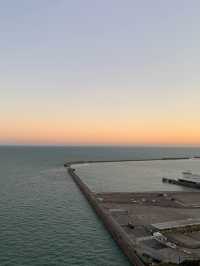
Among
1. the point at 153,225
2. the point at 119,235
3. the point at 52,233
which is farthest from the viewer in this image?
the point at 52,233

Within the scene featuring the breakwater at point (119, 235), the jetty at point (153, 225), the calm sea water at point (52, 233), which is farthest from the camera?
the calm sea water at point (52, 233)

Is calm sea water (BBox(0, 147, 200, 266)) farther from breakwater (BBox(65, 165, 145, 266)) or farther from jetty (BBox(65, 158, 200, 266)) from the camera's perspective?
jetty (BBox(65, 158, 200, 266))

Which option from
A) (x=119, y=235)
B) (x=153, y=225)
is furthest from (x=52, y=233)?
(x=153, y=225)

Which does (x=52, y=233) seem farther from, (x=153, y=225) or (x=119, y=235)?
(x=153, y=225)

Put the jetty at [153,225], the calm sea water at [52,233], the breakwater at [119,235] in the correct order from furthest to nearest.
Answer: the calm sea water at [52,233]
the breakwater at [119,235]
the jetty at [153,225]

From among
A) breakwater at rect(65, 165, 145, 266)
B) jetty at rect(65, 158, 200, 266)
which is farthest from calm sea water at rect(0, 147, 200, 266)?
jetty at rect(65, 158, 200, 266)

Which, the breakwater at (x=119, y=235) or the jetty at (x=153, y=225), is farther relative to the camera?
the breakwater at (x=119, y=235)

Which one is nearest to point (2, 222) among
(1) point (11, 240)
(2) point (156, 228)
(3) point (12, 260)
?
(1) point (11, 240)

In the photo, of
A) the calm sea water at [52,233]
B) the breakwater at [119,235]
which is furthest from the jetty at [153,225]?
the calm sea water at [52,233]

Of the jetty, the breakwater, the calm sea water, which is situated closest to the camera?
the jetty

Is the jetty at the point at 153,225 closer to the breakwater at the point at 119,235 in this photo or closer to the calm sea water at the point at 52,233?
the breakwater at the point at 119,235

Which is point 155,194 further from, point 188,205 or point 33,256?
point 33,256
